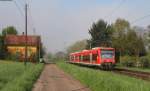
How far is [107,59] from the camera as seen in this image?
181 feet

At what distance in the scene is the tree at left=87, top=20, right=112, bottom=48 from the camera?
110 meters

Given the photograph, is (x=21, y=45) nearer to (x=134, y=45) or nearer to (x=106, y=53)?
(x=134, y=45)

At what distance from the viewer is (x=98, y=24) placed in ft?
389

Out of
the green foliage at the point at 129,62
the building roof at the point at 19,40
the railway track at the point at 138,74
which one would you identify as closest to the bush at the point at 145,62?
the green foliage at the point at 129,62

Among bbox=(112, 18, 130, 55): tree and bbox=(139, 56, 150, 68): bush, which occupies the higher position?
bbox=(112, 18, 130, 55): tree

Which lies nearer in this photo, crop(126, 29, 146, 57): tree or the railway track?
the railway track

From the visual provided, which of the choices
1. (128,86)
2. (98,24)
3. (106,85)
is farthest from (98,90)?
(98,24)

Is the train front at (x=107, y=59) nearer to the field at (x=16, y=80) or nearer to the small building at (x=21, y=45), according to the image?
the field at (x=16, y=80)

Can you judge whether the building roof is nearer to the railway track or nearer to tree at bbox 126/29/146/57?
tree at bbox 126/29/146/57

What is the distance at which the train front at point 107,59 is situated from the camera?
2149 inches

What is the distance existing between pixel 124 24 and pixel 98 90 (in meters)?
90.0

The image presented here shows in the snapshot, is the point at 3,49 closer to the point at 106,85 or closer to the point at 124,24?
the point at 124,24

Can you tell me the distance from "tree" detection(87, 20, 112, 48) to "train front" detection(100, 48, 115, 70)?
51.2m

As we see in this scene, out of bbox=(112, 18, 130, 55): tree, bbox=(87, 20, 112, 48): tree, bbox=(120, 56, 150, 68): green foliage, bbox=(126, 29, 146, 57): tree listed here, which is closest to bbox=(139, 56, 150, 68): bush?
bbox=(120, 56, 150, 68): green foliage
